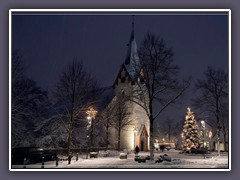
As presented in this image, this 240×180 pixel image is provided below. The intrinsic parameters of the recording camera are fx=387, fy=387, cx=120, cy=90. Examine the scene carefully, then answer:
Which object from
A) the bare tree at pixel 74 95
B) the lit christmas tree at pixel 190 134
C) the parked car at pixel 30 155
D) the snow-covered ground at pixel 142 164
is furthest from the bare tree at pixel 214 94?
the parked car at pixel 30 155

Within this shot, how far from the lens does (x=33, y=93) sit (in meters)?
6.32

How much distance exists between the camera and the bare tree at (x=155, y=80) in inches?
264

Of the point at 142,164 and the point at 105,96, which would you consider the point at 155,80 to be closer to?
the point at 105,96

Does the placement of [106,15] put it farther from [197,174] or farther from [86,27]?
[197,174]

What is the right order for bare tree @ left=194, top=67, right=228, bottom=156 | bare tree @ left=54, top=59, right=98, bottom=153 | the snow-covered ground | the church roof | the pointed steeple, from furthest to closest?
the church roof < bare tree @ left=54, top=59, right=98, bottom=153 < the pointed steeple < bare tree @ left=194, top=67, right=228, bottom=156 < the snow-covered ground

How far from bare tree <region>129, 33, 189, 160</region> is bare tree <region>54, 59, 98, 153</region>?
898 mm

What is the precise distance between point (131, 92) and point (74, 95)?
1102 mm

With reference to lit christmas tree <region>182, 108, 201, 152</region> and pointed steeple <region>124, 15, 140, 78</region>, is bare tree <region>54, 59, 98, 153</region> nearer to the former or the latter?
pointed steeple <region>124, 15, 140, 78</region>

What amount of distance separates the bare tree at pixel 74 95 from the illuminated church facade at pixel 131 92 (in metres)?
0.49

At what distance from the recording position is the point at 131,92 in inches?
295

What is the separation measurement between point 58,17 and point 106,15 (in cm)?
75

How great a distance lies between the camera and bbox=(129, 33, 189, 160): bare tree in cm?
671

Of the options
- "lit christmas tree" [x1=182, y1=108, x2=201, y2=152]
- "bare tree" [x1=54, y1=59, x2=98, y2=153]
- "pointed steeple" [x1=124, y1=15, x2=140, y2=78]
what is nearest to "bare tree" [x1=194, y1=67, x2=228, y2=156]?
"lit christmas tree" [x1=182, y1=108, x2=201, y2=152]

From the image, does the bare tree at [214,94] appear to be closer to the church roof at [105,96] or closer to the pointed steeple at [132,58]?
the pointed steeple at [132,58]
